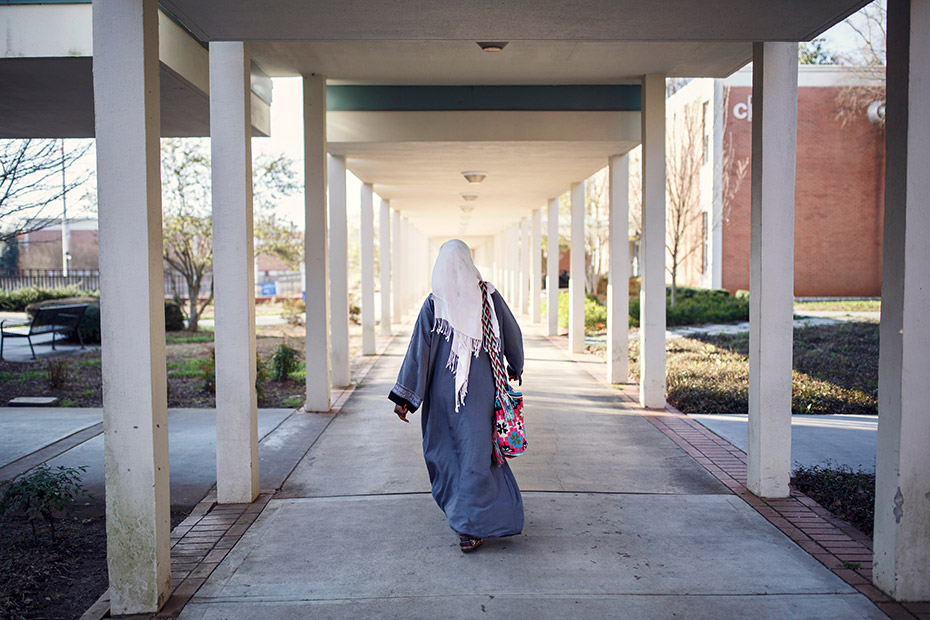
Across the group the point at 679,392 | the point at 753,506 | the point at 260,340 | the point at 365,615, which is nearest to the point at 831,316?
the point at 679,392

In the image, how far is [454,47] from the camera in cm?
736

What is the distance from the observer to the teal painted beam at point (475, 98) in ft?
30.7

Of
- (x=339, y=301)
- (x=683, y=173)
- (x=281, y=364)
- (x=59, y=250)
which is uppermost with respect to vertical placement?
(x=683, y=173)

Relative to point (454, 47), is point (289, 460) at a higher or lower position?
lower

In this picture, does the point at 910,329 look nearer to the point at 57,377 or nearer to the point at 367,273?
the point at 57,377

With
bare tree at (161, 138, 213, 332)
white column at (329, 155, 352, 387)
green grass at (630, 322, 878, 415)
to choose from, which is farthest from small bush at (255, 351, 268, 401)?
bare tree at (161, 138, 213, 332)

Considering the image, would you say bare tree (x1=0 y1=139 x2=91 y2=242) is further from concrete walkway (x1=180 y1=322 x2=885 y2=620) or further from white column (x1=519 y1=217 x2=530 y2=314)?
white column (x1=519 y1=217 x2=530 y2=314)

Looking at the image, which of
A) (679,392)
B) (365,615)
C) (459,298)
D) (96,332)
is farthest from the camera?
(96,332)

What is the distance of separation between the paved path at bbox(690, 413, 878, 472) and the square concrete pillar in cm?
886

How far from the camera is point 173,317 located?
17922mm

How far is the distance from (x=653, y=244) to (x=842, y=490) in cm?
369

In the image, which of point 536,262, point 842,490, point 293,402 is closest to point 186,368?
point 293,402

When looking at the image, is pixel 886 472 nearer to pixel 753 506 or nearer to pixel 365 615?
pixel 753 506

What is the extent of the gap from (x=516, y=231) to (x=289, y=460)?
2139 cm
